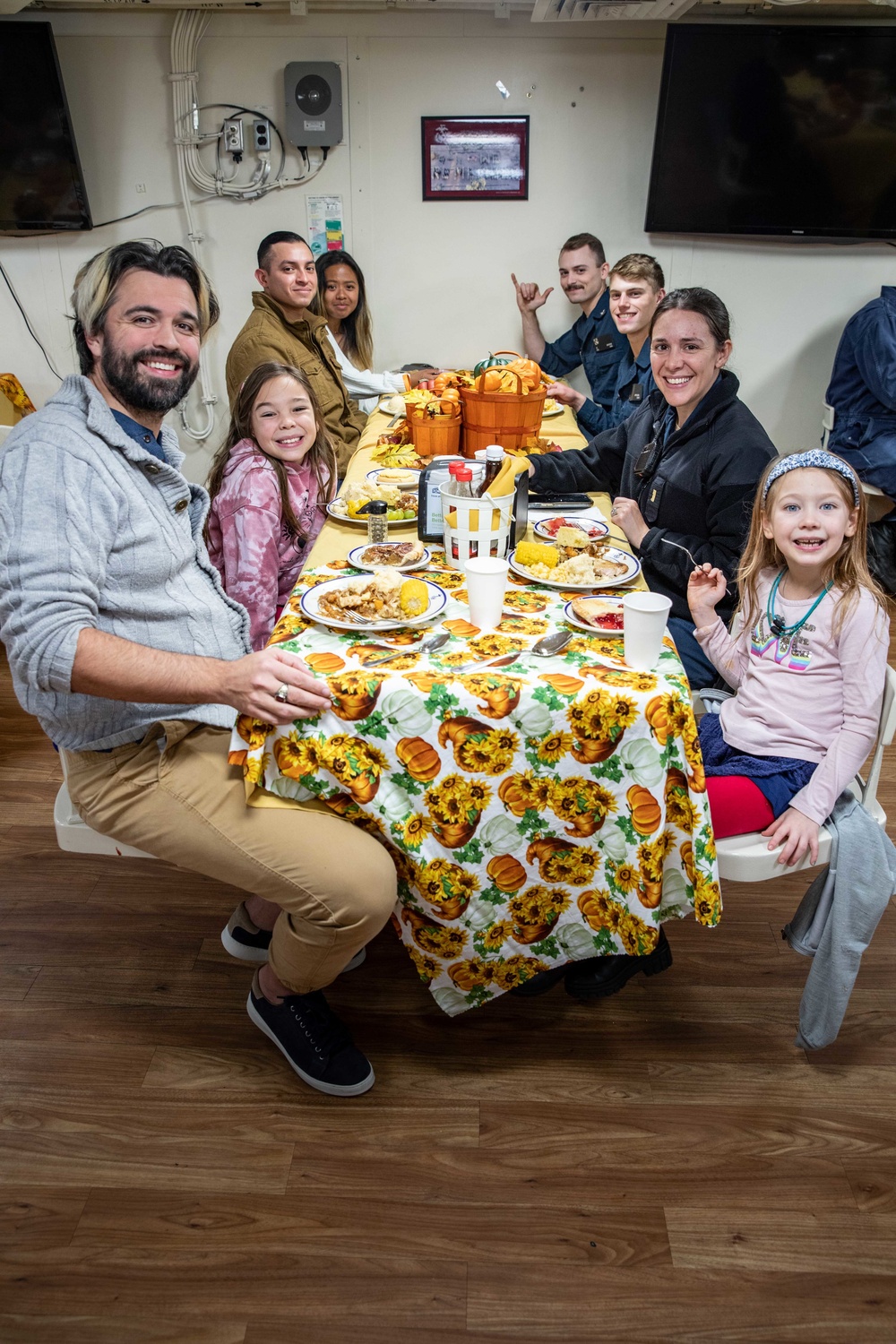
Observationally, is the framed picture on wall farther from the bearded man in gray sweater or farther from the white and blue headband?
the white and blue headband

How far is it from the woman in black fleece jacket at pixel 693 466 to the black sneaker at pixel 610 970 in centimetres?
54

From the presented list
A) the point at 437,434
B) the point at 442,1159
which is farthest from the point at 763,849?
the point at 437,434

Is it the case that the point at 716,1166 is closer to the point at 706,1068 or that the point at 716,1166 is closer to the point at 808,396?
the point at 706,1068

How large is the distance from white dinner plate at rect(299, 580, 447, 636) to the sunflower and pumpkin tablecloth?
0.06 feet

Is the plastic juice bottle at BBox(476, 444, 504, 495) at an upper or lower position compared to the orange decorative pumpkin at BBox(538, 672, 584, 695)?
upper

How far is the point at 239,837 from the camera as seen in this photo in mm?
Answer: 1381

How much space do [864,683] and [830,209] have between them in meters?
3.16

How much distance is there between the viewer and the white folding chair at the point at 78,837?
1.52 meters

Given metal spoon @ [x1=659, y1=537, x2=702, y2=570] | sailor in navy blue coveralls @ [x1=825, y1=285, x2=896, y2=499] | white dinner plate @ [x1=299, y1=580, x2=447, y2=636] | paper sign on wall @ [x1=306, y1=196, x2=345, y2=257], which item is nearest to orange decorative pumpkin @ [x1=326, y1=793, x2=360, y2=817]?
white dinner plate @ [x1=299, y1=580, x2=447, y2=636]

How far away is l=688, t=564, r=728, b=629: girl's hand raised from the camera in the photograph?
1644 mm

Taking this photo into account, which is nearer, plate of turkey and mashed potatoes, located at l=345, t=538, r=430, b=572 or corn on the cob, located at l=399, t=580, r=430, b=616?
corn on the cob, located at l=399, t=580, r=430, b=616

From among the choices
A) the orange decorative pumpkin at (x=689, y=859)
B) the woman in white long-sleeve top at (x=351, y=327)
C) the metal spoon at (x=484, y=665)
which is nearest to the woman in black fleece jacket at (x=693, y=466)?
the orange decorative pumpkin at (x=689, y=859)

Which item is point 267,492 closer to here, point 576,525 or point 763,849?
point 576,525

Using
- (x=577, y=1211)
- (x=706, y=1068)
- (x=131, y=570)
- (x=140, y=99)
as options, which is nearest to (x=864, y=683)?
(x=706, y=1068)
